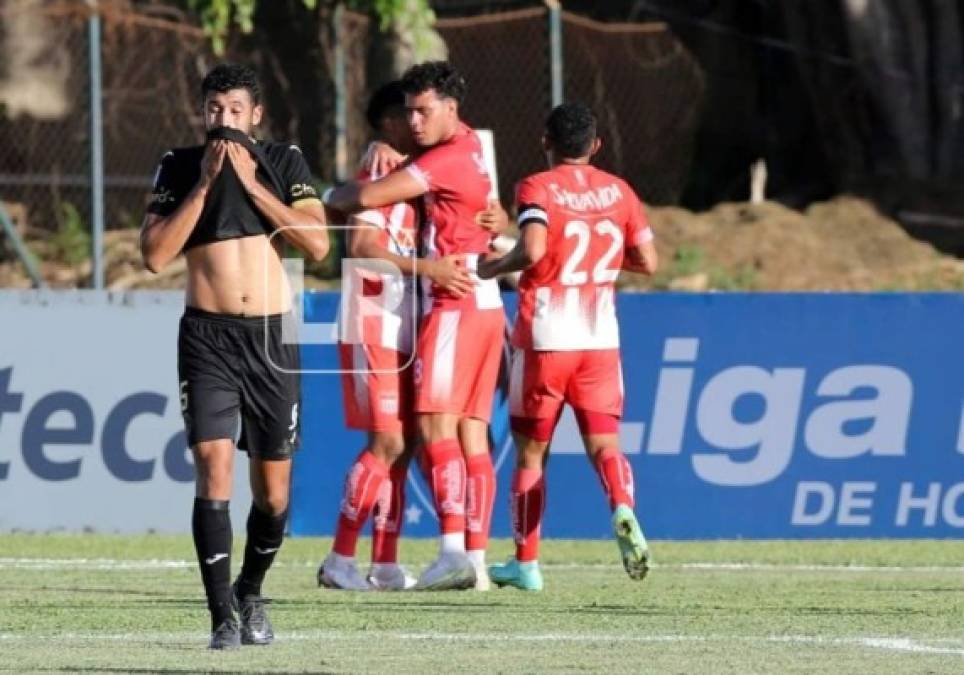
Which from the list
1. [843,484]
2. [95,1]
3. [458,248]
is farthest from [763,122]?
[458,248]

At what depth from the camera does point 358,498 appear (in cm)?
1179

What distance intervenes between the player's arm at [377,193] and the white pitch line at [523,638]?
244cm

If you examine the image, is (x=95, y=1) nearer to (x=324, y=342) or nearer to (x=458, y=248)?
(x=324, y=342)

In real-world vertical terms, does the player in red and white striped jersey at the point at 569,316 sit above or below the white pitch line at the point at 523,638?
above

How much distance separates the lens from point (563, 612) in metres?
10.3

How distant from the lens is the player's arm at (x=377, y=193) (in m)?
11.2

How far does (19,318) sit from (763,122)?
1192 cm

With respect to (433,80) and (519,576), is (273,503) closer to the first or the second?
(519,576)

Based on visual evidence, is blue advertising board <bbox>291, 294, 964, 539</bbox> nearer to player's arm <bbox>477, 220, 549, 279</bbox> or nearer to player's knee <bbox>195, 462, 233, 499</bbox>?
player's arm <bbox>477, 220, 549, 279</bbox>

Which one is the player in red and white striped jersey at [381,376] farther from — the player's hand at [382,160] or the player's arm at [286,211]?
the player's arm at [286,211]

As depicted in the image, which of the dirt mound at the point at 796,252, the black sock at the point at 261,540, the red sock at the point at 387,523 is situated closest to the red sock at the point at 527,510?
the red sock at the point at 387,523

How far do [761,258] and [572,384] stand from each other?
1033 centimetres

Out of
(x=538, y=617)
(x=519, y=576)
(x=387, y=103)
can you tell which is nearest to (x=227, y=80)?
(x=538, y=617)

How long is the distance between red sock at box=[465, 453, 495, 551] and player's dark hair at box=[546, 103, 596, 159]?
1464 millimetres
